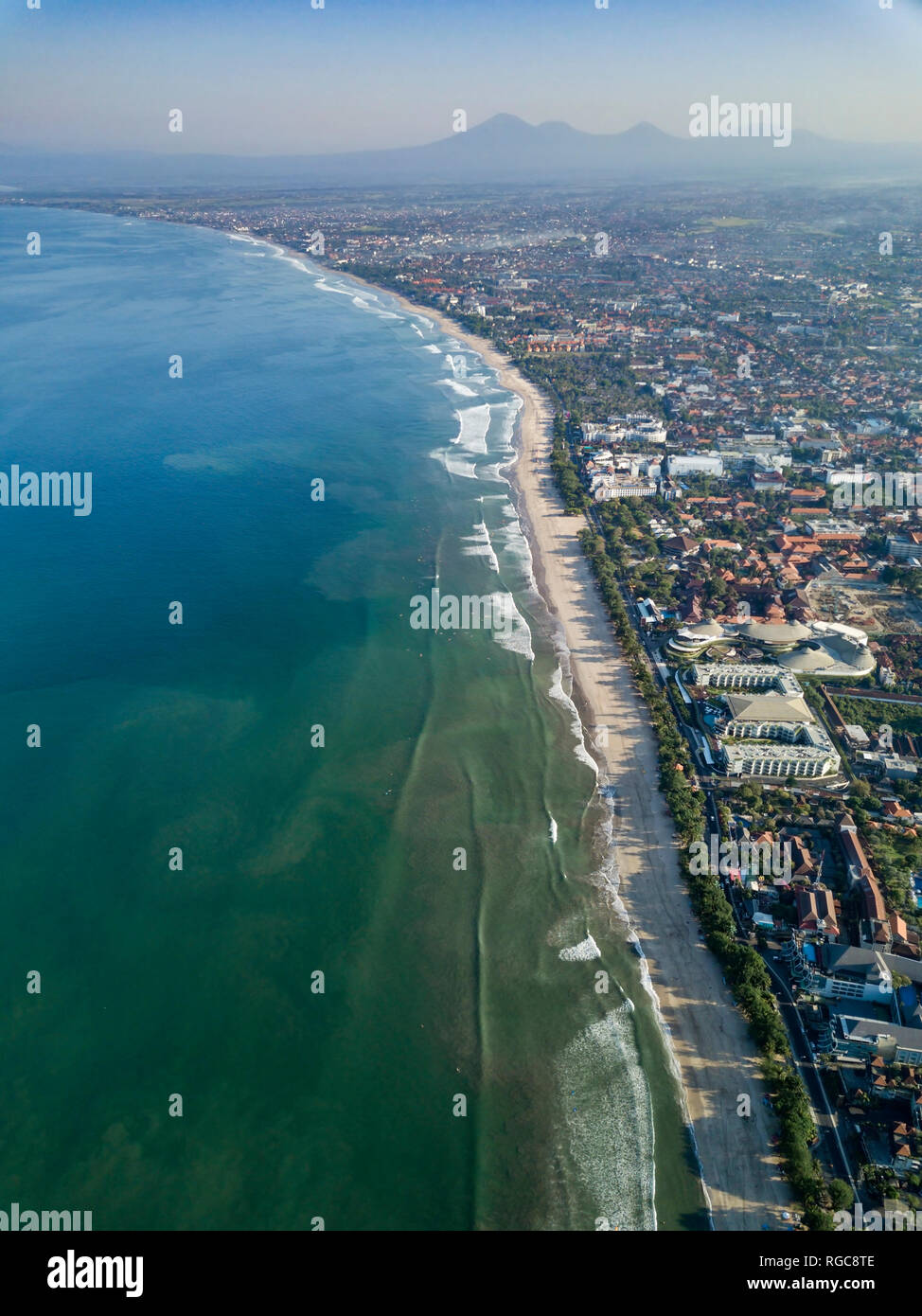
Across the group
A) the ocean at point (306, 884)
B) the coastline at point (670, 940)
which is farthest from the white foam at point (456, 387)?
the coastline at point (670, 940)

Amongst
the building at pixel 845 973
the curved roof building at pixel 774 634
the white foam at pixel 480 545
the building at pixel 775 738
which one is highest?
the white foam at pixel 480 545

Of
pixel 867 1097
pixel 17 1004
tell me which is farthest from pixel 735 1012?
pixel 17 1004

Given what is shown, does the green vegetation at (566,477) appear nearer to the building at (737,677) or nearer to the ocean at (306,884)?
the ocean at (306,884)

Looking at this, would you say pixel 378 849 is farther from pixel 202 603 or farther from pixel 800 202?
pixel 800 202

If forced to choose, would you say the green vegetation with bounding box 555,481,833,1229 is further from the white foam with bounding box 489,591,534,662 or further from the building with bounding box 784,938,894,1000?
the white foam with bounding box 489,591,534,662

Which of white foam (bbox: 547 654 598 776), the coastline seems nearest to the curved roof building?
the coastline

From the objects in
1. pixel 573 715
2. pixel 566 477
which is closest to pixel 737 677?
pixel 573 715
